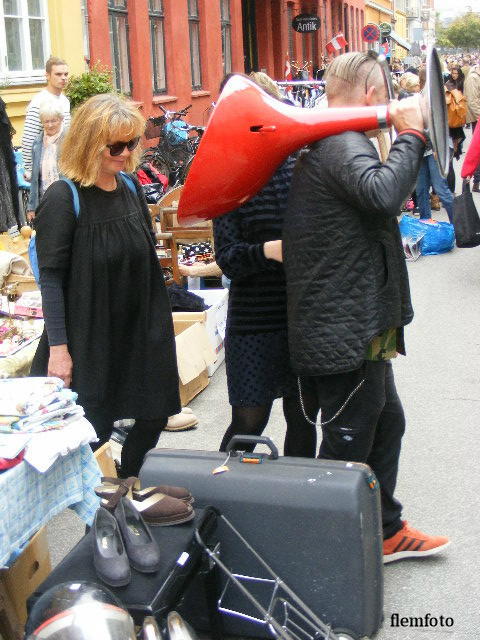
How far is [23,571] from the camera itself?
327cm

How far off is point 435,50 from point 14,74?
9.27 metres

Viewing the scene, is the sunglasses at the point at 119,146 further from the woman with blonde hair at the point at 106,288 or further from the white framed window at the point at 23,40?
the white framed window at the point at 23,40

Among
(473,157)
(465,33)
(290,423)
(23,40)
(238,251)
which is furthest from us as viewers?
(465,33)

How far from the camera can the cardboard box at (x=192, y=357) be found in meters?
5.77

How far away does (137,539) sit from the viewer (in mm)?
2688

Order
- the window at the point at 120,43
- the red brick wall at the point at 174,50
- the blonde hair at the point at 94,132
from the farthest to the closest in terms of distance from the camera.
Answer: the window at the point at 120,43, the red brick wall at the point at 174,50, the blonde hair at the point at 94,132

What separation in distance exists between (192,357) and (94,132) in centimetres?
262

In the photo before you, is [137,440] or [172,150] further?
[172,150]

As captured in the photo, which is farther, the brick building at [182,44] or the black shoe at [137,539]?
the brick building at [182,44]

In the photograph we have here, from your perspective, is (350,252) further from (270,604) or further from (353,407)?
(270,604)

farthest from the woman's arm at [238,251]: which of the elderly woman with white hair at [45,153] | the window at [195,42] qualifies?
the window at [195,42]

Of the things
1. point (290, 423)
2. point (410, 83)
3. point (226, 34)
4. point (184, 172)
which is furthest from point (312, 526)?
point (226, 34)

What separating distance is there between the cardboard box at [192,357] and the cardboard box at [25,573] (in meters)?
2.30

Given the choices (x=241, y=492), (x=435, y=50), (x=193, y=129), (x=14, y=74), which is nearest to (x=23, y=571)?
(x=241, y=492)
